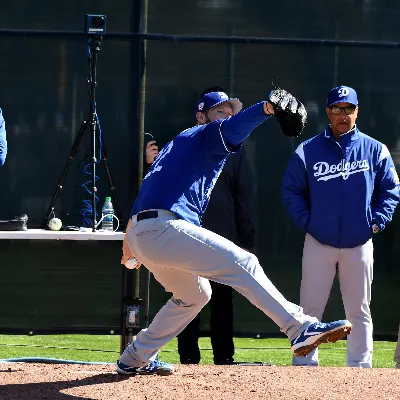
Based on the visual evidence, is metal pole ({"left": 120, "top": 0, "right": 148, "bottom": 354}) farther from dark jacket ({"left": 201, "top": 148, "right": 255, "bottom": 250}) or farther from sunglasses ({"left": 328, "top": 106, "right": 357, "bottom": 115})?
sunglasses ({"left": 328, "top": 106, "right": 357, "bottom": 115})

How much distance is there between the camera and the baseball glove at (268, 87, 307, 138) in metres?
4.95

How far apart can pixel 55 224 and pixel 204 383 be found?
237cm

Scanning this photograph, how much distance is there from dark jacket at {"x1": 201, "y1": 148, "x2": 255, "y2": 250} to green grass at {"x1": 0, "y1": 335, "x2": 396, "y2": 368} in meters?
1.28

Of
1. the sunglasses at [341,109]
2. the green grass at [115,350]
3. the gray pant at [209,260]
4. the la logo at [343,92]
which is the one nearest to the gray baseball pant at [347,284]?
the sunglasses at [341,109]

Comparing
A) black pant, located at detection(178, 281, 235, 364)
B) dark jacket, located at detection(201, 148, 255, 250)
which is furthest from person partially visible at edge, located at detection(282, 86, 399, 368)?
black pant, located at detection(178, 281, 235, 364)

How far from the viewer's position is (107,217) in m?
7.48

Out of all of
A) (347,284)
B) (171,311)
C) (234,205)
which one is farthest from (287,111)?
(234,205)

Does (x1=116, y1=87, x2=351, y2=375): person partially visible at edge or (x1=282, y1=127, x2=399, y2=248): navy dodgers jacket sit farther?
(x1=282, y1=127, x2=399, y2=248): navy dodgers jacket

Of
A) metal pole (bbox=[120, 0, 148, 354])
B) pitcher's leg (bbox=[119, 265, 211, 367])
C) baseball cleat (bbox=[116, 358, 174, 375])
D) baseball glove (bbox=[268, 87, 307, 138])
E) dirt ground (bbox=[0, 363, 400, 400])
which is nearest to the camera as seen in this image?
baseball glove (bbox=[268, 87, 307, 138])

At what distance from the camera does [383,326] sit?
7.98 meters

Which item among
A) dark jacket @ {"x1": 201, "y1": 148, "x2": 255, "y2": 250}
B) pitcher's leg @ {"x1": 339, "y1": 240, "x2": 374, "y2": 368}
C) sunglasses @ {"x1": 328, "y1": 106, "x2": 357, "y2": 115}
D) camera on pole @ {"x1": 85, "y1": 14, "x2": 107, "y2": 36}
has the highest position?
camera on pole @ {"x1": 85, "y1": 14, "x2": 107, "y2": 36}

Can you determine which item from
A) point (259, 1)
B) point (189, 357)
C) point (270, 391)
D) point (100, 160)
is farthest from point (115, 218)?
point (270, 391)

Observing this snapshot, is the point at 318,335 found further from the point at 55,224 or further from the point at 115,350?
the point at 115,350

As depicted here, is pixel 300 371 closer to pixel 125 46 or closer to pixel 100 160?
pixel 100 160
